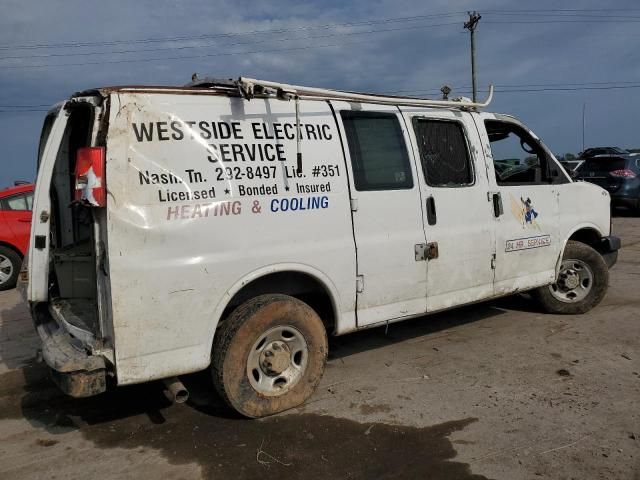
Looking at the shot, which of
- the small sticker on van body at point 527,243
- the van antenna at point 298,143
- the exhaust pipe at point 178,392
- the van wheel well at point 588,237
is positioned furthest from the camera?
the van wheel well at point 588,237

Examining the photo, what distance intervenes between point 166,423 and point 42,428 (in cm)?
87

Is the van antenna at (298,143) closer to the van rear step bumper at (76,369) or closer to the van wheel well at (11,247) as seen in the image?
the van rear step bumper at (76,369)

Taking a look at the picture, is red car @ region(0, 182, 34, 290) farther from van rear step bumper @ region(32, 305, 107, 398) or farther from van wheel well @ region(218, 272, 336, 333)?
van wheel well @ region(218, 272, 336, 333)

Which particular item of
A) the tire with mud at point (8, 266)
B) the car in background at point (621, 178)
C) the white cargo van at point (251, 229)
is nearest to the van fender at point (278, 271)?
the white cargo van at point (251, 229)

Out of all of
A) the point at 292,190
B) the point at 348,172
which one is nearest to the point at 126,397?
the point at 292,190

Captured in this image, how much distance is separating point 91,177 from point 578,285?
518 cm

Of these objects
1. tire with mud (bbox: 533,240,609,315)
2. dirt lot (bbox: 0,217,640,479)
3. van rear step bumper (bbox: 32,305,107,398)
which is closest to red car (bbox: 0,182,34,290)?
dirt lot (bbox: 0,217,640,479)

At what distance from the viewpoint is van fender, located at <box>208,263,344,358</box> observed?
347 centimetres

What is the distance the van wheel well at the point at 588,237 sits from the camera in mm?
6075

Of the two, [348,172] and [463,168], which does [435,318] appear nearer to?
[463,168]

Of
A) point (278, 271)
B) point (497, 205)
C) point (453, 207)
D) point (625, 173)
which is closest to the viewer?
point (278, 271)

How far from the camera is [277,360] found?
3705 mm

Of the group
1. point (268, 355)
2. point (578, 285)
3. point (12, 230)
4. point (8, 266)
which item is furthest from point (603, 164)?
point (8, 266)

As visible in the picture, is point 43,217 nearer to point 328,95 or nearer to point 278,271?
point 278,271
